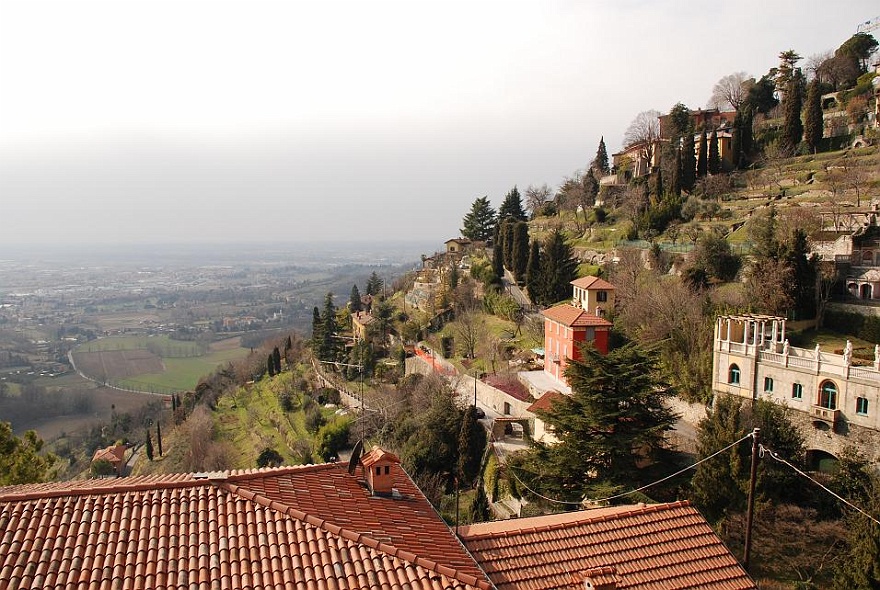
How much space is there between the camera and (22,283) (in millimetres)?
162875

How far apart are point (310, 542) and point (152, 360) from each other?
8959cm

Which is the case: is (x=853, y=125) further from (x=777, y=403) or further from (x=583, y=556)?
(x=583, y=556)

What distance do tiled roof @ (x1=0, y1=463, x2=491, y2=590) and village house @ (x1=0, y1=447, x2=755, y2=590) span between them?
0.7 inches

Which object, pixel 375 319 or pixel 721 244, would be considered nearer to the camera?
pixel 721 244

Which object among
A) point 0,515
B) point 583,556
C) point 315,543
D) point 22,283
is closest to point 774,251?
point 583,556

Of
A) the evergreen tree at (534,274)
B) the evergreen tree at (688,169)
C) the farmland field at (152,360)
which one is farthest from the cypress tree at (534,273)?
the farmland field at (152,360)

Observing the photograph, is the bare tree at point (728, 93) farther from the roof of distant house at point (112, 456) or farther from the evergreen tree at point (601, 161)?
the roof of distant house at point (112, 456)

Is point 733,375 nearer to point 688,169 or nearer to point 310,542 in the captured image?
point 310,542

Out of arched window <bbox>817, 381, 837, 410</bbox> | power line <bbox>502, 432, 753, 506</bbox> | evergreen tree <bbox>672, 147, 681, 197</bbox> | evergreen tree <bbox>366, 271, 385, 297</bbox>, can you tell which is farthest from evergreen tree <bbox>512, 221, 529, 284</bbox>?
arched window <bbox>817, 381, 837, 410</bbox>

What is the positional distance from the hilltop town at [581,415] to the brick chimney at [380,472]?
0.04 meters

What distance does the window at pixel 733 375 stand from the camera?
21.5m

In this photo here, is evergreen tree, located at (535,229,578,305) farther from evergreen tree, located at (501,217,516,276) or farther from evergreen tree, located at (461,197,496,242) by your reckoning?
evergreen tree, located at (461,197,496,242)

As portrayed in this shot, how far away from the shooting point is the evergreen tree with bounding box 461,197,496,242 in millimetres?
61844

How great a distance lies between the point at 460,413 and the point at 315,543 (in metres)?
20.1
